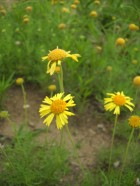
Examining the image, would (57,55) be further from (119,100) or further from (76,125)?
(76,125)

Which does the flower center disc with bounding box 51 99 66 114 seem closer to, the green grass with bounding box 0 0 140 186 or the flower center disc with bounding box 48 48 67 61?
the flower center disc with bounding box 48 48 67 61

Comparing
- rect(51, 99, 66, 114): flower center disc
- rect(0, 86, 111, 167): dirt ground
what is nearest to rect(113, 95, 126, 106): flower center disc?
rect(51, 99, 66, 114): flower center disc

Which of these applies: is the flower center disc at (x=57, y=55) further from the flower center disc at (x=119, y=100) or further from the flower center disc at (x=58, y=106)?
the flower center disc at (x=119, y=100)

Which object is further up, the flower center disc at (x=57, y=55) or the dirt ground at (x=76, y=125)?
the flower center disc at (x=57, y=55)

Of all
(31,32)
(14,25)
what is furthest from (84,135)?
(14,25)

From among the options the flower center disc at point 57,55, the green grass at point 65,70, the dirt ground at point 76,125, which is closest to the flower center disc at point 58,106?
the flower center disc at point 57,55

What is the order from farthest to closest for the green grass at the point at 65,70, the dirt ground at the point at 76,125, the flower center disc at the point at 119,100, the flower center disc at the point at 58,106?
1. the dirt ground at the point at 76,125
2. the green grass at the point at 65,70
3. the flower center disc at the point at 119,100
4. the flower center disc at the point at 58,106
